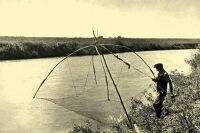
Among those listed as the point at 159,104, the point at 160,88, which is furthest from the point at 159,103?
the point at 160,88

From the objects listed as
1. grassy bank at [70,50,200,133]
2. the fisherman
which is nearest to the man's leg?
the fisherman

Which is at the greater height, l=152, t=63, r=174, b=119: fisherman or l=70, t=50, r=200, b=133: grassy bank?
l=152, t=63, r=174, b=119: fisherman

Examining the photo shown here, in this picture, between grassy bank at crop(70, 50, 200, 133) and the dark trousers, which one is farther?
the dark trousers

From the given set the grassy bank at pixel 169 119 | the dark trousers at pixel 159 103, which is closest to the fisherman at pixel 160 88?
the dark trousers at pixel 159 103

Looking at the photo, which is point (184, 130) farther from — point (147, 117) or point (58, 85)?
point (58, 85)

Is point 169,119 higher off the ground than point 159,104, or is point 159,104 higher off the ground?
point 159,104

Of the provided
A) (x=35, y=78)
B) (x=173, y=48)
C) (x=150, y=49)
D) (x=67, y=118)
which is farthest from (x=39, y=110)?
(x=173, y=48)

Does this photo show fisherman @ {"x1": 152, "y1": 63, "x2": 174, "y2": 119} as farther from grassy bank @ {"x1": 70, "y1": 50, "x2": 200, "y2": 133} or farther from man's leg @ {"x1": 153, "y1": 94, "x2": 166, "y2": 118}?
grassy bank @ {"x1": 70, "y1": 50, "x2": 200, "y2": 133}

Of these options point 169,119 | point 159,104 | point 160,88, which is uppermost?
point 160,88

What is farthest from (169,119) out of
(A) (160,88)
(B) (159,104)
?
(A) (160,88)

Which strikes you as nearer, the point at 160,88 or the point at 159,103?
the point at 159,103

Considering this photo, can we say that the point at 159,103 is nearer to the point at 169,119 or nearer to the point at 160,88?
the point at 160,88

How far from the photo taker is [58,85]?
25.2 m

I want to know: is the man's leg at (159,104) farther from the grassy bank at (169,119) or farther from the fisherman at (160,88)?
the grassy bank at (169,119)
